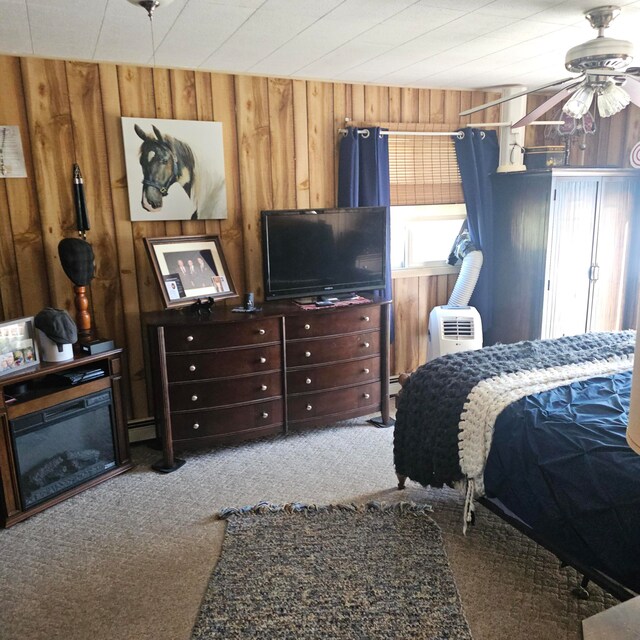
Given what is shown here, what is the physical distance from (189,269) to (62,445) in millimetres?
1203

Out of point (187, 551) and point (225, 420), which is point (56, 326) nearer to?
point (225, 420)

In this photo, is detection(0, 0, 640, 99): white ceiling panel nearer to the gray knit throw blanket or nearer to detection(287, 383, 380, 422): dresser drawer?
the gray knit throw blanket

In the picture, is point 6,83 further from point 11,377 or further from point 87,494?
point 87,494

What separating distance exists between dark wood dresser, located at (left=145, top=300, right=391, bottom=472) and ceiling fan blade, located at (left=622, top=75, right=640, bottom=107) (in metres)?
1.79

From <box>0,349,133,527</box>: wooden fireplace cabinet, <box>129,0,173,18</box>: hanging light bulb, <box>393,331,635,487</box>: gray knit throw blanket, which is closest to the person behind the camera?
<box>129,0,173,18</box>: hanging light bulb

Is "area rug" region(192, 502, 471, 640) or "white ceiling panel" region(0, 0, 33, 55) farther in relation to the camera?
"white ceiling panel" region(0, 0, 33, 55)

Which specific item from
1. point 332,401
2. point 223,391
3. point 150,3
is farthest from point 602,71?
point 223,391

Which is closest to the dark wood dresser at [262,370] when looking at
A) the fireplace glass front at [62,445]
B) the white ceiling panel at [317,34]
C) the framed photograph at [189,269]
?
the framed photograph at [189,269]

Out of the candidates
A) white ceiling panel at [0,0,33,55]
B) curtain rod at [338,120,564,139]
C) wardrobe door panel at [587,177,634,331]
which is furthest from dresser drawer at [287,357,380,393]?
white ceiling panel at [0,0,33,55]

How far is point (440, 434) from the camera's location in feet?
8.04

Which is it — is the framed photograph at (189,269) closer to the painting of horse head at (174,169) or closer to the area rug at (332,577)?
the painting of horse head at (174,169)

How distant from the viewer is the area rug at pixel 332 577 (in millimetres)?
2010

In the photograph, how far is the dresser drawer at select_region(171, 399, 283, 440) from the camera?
327 centimetres

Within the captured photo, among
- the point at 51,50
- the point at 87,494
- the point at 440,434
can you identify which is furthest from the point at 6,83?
the point at 440,434
